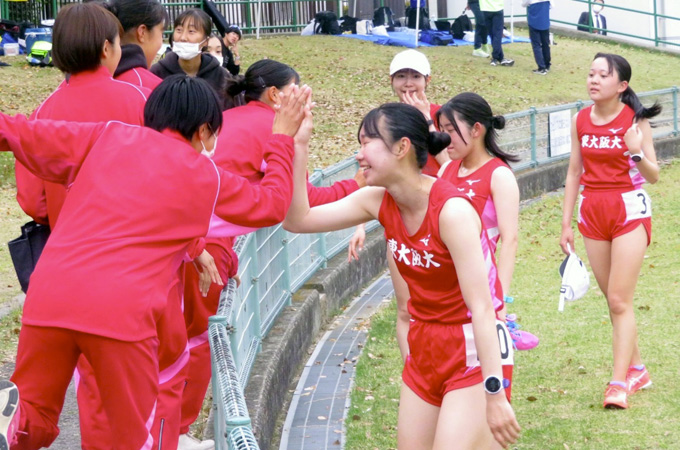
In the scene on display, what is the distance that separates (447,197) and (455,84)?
1827 cm

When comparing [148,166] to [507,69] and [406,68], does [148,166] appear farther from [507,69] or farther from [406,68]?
[507,69]

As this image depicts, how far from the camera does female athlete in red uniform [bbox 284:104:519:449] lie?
380 cm

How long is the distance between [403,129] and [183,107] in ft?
2.80

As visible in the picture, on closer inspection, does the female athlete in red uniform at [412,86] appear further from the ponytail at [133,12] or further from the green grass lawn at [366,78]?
the green grass lawn at [366,78]

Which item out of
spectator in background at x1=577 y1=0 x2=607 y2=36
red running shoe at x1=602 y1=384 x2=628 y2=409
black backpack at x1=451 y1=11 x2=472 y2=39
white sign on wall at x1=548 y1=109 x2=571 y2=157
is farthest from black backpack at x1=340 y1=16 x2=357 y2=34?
red running shoe at x1=602 y1=384 x2=628 y2=409

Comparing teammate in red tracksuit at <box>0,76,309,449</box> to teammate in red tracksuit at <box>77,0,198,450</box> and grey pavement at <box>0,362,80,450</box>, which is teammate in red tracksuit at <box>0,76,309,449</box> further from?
grey pavement at <box>0,362,80,450</box>

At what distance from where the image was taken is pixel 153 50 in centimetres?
531

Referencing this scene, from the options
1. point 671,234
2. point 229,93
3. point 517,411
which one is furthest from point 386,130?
point 671,234

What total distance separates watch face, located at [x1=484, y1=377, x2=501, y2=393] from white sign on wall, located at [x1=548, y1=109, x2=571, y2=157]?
42.5ft

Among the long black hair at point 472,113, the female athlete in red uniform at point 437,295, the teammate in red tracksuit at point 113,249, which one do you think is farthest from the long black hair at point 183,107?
the long black hair at point 472,113

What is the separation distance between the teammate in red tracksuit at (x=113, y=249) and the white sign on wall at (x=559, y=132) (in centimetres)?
1299

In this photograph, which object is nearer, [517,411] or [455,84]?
[517,411]

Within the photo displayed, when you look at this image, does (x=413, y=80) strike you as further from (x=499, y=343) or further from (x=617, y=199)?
(x=499, y=343)

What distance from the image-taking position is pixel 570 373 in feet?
23.8
